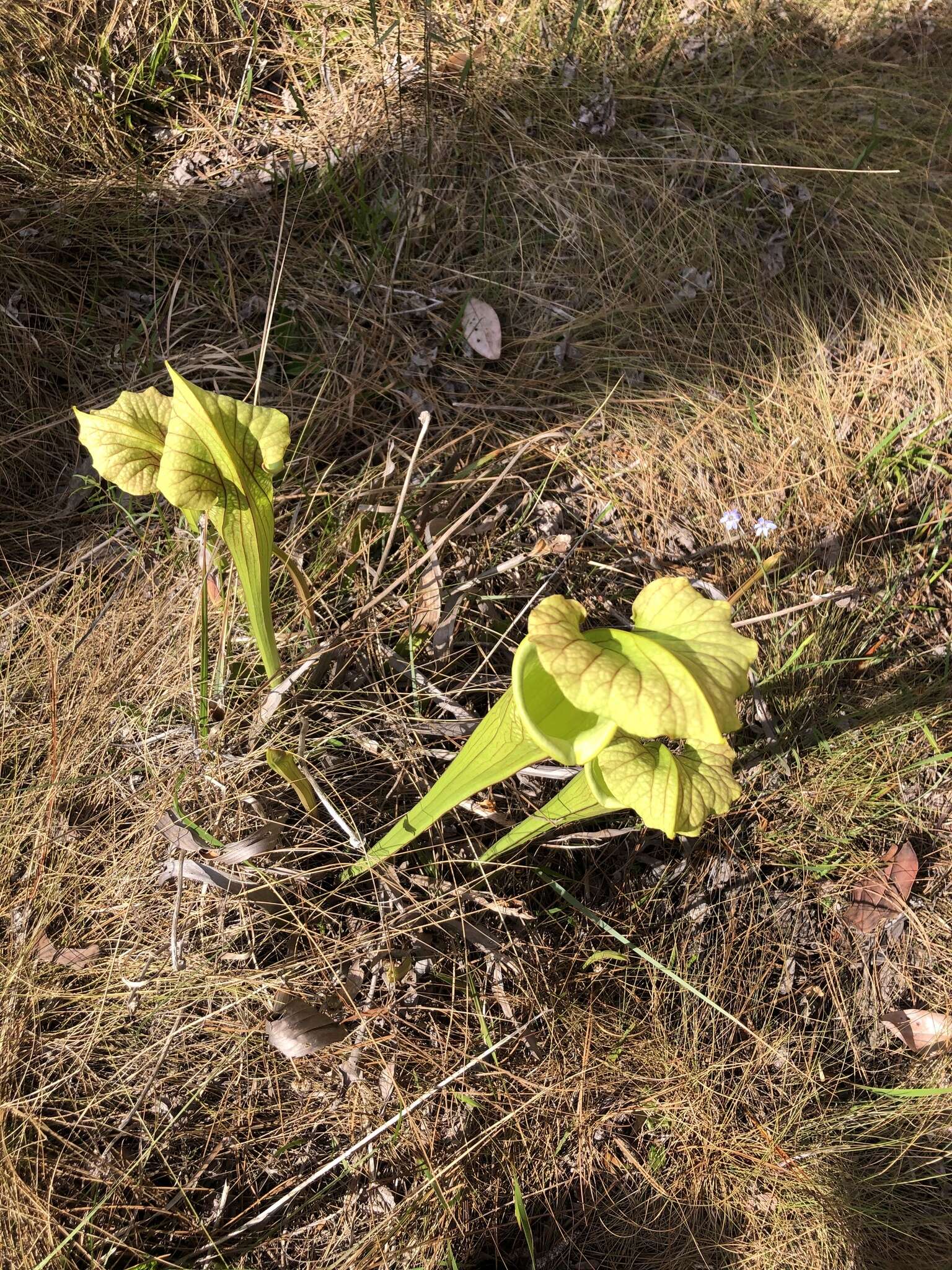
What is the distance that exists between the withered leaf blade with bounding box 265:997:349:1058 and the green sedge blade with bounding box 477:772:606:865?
41 centimetres

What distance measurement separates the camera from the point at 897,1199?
1719 millimetres

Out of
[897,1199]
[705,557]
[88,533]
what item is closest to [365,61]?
[88,533]

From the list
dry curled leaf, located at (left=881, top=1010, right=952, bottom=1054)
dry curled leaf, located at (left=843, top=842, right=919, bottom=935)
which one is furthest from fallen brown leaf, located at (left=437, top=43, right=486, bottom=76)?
dry curled leaf, located at (left=881, top=1010, right=952, bottom=1054)

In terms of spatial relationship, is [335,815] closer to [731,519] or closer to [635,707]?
[635,707]

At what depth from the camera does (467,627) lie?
1.80 meters

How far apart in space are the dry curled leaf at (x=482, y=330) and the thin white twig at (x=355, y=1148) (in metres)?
1.61

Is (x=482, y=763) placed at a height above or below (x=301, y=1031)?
above

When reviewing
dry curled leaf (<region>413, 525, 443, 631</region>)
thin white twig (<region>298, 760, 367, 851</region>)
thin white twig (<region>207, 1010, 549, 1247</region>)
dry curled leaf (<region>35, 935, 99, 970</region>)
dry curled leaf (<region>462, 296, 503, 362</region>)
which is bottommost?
thin white twig (<region>207, 1010, 549, 1247</region>)

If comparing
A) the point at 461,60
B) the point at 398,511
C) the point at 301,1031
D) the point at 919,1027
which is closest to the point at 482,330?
the point at 398,511

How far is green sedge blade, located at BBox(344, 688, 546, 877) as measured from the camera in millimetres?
1055

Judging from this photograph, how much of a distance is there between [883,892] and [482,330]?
1.72 meters

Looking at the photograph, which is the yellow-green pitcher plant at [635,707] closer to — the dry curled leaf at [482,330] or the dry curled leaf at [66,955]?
the dry curled leaf at [66,955]

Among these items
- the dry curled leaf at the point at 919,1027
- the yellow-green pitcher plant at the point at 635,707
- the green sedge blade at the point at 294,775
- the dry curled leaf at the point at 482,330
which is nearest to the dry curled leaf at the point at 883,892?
the dry curled leaf at the point at 919,1027

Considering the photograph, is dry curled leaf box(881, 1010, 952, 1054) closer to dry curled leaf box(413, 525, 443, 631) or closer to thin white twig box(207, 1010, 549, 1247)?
thin white twig box(207, 1010, 549, 1247)
